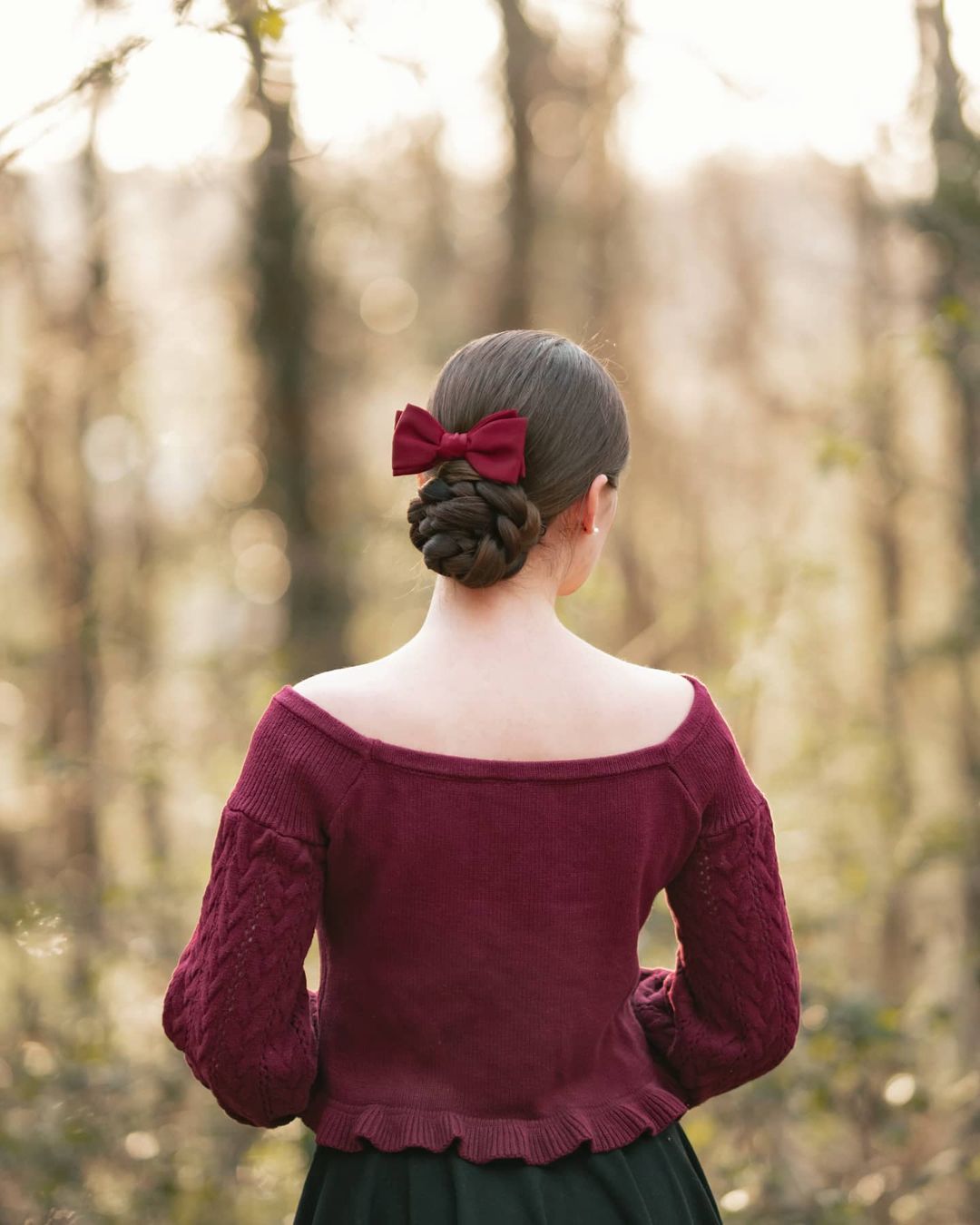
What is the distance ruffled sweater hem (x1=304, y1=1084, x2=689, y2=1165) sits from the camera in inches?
64.4

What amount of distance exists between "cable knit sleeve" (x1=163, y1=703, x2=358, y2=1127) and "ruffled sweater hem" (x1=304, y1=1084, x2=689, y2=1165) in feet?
0.25

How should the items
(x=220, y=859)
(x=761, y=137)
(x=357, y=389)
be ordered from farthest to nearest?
(x=761, y=137) → (x=357, y=389) → (x=220, y=859)

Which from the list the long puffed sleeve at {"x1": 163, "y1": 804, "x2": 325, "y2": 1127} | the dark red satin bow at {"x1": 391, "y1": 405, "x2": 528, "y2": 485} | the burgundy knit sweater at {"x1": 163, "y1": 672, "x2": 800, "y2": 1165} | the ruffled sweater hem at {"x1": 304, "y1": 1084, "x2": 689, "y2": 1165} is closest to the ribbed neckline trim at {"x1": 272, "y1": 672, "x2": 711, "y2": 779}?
the burgundy knit sweater at {"x1": 163, "y1": 672, "x2": 800, "y2": 1165}

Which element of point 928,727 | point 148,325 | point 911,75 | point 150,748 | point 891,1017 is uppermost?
point 911,75

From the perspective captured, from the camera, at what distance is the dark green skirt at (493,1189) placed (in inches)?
64.2

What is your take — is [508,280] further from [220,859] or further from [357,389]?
[220,859]

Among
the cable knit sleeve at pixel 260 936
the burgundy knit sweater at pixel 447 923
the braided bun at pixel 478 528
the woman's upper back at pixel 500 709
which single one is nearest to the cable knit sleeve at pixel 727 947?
the burgundy knit sweater at pixel 447 923

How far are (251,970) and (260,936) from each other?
0.16ft

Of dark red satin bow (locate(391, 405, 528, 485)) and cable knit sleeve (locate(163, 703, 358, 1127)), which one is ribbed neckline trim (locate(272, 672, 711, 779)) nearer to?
cable knit sleeve (locate(163, 703, 358, 1127))

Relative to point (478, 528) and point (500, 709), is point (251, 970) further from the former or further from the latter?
point (478, 528)

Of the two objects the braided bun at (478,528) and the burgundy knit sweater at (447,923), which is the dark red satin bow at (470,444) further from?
the burgundy knit sweater at (447,923)

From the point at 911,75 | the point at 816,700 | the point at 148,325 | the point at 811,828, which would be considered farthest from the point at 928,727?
the point at 148,325

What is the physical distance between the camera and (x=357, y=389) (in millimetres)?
7957

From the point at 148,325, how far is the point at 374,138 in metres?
2.15
